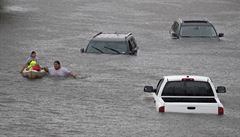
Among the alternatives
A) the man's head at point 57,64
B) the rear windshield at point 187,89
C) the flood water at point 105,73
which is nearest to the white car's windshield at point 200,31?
the flood water at point 105,73

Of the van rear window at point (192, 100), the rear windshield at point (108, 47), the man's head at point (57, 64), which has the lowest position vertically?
the rear windshield at point (108, 47)

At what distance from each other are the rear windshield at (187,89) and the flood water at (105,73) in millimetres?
679

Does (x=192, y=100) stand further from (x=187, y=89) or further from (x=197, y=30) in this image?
(x=197, y=30)

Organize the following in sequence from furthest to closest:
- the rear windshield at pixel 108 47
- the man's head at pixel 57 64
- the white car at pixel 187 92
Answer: the rear windshield at pixel 108 47 < the man's head at pixel 57 64 < the white car at pixel 187 92

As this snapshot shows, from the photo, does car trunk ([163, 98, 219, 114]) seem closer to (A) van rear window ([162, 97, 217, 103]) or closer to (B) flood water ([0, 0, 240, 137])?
(A) van rear window ([162, 97, 217, 103])

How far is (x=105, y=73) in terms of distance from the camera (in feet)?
122

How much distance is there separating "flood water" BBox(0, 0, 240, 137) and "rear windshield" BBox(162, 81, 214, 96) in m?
0.68

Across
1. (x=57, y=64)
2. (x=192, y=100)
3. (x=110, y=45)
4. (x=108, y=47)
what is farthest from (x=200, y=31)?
(x=192, y=100)

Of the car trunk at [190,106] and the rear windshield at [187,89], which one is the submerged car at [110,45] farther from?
the car trunk at [190,106]

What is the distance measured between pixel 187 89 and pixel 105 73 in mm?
12823

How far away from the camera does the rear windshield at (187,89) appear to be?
24547 millimetres

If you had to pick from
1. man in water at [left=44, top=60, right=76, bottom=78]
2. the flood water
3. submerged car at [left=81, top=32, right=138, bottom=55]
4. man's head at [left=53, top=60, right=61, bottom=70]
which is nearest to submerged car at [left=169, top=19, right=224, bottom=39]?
the flood water

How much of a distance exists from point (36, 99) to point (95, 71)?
7.84m

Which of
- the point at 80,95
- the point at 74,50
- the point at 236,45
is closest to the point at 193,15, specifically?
the point at 236,45
